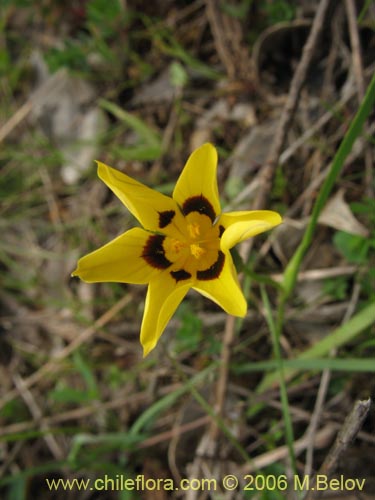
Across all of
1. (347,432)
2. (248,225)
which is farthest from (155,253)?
(347,432)

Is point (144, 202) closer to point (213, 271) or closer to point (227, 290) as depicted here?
point (213, 271)

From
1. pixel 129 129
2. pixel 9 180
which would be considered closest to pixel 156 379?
pixel 129 129

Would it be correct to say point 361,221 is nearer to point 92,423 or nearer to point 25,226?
point 92,423

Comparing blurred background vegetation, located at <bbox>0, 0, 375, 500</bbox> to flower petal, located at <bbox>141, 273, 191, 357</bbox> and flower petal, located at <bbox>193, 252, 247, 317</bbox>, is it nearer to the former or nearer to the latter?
flower petal, located at <bbox>193, 252, 247, 317</bbox>

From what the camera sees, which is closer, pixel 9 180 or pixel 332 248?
pixel 332 248

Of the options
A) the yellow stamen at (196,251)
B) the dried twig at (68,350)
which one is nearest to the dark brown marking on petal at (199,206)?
the yellow stamen at (196,251)

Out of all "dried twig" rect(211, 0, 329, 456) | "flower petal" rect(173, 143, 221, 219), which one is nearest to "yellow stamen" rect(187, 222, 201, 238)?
"flower petal" rect(173, 143, 221, 219)

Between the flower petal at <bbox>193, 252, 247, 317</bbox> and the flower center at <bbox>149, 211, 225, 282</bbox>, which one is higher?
the flower center at <bbox>149, 211, 225, 282</bbox>
